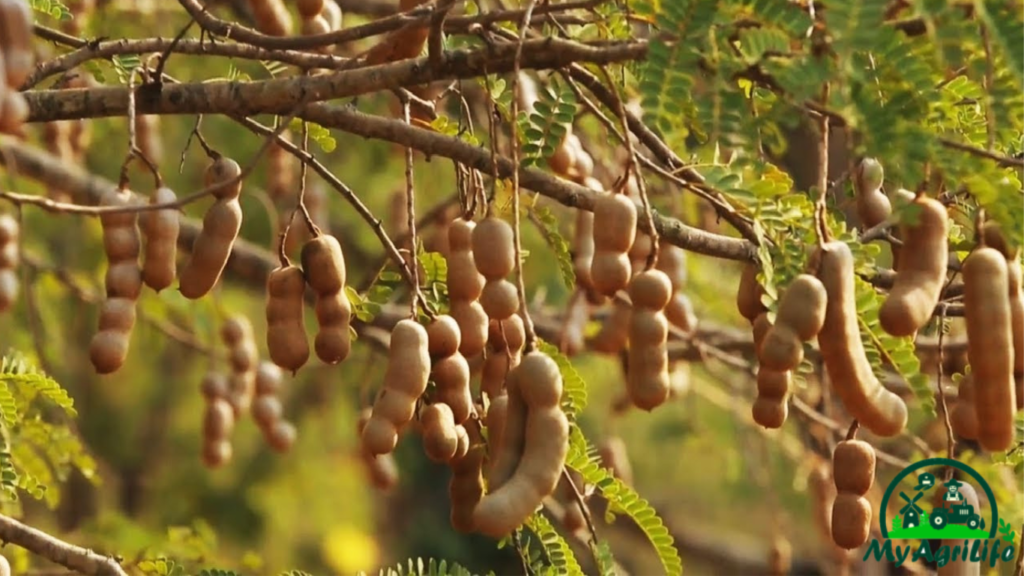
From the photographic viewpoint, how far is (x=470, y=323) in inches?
75.0

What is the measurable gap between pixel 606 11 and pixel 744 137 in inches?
14.3

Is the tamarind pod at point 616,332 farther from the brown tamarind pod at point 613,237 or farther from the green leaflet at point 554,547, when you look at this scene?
the brown tamarind pod at point 613,237

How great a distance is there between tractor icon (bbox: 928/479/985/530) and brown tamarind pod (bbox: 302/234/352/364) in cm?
90

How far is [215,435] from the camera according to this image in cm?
347

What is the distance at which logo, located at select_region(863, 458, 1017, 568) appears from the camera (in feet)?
7.31

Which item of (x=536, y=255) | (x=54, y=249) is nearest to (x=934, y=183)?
(x=536, y=255)

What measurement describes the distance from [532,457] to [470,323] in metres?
0.39

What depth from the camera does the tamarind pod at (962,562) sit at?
7.30 ft

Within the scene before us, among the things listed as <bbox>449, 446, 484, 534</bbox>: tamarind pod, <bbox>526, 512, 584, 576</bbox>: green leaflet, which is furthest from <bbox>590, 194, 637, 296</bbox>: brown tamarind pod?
<bbox>526, 512, 584, 576</bbox>: green leaflet

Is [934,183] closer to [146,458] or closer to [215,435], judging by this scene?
[215,435]

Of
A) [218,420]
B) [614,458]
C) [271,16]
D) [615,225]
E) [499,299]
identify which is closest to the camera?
[615,225]

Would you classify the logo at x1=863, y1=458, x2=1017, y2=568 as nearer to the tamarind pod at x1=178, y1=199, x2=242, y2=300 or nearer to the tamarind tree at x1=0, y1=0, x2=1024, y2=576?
the tamarind tree at x1=0, y1=0, x2=1024, y2=576

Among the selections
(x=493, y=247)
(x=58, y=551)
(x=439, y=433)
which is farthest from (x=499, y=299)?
(x=58, y=551)

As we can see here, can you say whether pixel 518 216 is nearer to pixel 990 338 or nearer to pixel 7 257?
pixel 990 338
